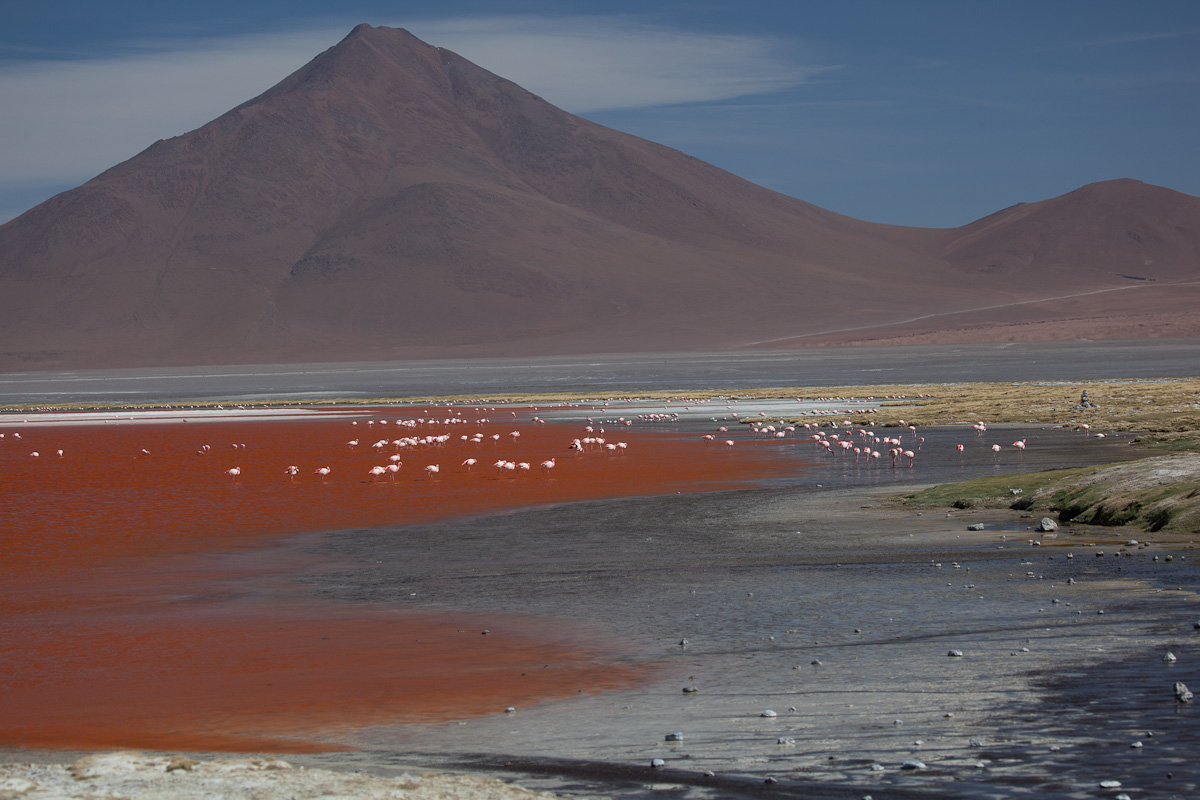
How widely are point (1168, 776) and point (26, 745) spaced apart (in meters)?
6.48

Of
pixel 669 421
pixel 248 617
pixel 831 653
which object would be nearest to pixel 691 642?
pixel 831 653

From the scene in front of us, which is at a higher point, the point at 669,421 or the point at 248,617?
the point at 669,421

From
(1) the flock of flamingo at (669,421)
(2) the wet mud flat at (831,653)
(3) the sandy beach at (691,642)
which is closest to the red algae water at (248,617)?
(3) the sandy beach at (691,642)

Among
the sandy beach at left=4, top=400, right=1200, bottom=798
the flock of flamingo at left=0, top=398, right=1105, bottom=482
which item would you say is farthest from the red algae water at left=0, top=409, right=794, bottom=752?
the flock of flamingo at left=0, top=398, right=1105, bottom=482

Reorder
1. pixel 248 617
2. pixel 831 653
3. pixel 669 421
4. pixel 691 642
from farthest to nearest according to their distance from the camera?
pixel 669 421
pixel 248 617
pixel 691 642
pixel 831 653

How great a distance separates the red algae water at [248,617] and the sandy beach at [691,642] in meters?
0.05

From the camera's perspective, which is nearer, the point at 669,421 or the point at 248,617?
the point at 248,617

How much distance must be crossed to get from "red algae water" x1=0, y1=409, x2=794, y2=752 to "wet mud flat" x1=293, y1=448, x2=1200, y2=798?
0.59 m

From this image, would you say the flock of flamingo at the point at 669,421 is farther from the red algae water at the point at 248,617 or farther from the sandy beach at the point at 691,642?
the sandy beach at the point at 691,642

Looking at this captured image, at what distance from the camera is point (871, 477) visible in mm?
21766

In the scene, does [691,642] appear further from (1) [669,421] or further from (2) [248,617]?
(1) [669,421]

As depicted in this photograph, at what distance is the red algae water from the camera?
8812 mm

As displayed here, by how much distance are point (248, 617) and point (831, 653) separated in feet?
17.8

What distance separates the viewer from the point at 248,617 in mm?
12062
